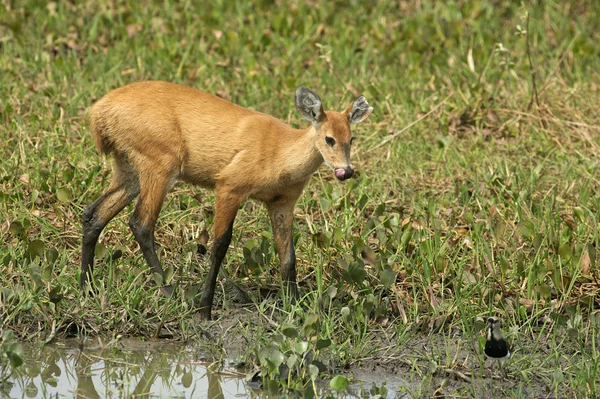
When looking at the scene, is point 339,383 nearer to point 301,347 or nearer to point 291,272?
point 301,347

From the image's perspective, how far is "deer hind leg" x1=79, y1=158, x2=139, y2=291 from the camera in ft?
21.0

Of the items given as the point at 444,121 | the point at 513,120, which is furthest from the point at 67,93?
the point at 513,120

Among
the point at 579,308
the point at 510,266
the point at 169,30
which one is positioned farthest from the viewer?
the point at 169,30

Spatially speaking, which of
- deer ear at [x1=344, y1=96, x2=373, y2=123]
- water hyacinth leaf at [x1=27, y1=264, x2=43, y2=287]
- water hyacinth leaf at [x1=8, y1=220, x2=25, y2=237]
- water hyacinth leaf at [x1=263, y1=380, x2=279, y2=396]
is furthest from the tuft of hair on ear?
water hyacinth leaf at [x1=8, y1=220, x2=25, y2=237]

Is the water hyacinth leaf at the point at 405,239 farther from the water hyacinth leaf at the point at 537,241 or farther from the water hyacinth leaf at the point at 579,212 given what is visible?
the water hyacinth leaf at the point at 579,212

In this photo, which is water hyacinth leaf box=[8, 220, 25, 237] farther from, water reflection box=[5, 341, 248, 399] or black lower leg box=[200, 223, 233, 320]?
black lower leg box=[200, 223, 233, 320]

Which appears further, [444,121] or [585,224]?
[444,121]

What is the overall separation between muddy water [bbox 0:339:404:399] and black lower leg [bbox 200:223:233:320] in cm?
36

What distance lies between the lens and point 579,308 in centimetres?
616

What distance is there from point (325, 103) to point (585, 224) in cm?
275

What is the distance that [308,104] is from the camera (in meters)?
6.18

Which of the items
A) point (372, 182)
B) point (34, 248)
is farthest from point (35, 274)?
point (372, 182)

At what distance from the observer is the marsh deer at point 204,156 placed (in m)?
6.21

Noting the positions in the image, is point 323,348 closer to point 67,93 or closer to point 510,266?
point 510,266
